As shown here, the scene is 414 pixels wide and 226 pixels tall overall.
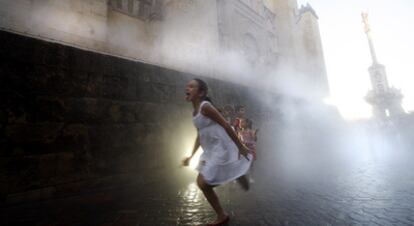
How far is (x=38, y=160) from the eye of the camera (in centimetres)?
318

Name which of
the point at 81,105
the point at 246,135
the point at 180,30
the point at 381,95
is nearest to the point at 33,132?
the point at 81,105

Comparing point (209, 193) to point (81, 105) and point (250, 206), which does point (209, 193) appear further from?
point (81, 105)

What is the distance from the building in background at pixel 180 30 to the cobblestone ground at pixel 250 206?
5.50 m

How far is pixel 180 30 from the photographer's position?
33.4 ft

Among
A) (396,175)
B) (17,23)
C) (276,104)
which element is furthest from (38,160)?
(276,104)

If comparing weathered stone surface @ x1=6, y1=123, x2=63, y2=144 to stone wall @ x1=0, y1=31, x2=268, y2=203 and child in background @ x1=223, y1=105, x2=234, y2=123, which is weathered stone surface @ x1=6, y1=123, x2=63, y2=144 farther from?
child in background @ x1=223, y1=105, x2=234, y2=123

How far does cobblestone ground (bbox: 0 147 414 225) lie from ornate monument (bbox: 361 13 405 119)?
1537 inches

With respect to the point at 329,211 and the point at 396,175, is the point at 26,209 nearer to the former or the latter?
the point at 329,211

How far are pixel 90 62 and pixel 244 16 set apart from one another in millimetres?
14445

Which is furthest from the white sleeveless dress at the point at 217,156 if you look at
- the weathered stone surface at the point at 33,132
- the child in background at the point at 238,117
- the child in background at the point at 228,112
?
the weathered stone surface at the point at 33,132

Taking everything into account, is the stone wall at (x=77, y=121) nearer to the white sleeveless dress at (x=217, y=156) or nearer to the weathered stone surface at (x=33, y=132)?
the weathered stone surface at (x=33, y=132)

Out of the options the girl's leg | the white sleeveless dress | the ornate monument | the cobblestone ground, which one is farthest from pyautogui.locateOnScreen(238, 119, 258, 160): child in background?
the ornate monument

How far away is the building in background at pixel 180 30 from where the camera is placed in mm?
6438

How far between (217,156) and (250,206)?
45.1 inches
